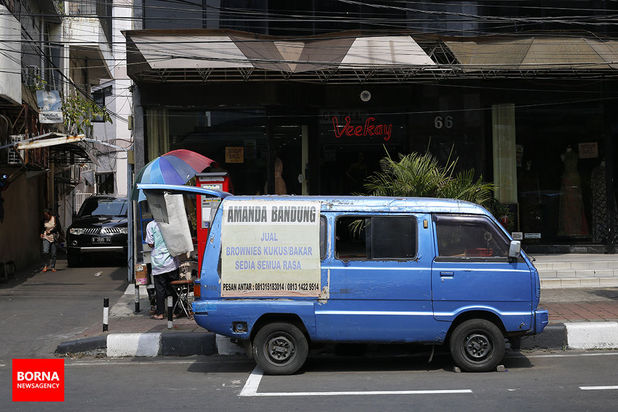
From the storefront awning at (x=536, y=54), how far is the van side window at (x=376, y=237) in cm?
697

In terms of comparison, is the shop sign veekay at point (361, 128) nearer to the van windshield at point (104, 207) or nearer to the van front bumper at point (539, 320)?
the van front bumper at point (539, 320)

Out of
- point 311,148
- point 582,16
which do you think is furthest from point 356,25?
point 582,16

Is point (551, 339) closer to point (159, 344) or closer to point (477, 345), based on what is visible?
point (477, 345)

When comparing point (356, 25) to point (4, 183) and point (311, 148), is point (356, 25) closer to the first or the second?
point (311, 148)

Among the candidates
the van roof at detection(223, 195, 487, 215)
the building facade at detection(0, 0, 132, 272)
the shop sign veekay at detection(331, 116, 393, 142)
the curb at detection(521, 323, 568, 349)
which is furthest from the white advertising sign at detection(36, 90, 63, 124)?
the curb at detection(521, 323, 568, 349)

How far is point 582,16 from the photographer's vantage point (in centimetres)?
1460

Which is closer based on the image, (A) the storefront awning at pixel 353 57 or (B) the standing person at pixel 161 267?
(B) the standing person at pixel 161 267

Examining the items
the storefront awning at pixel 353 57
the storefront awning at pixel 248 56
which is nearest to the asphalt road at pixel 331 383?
the storefront awning at pixel 248 56

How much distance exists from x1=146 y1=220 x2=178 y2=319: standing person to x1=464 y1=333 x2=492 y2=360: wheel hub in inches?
197

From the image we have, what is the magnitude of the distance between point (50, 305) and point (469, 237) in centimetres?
871

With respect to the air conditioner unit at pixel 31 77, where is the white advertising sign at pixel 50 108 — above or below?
below

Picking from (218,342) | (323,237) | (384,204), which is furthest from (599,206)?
(218,342)

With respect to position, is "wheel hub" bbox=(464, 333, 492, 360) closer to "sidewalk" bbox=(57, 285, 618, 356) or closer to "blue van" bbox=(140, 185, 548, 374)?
"blue van" bbox=(140, 185, 548, 374)

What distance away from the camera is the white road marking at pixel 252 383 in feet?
22.1
